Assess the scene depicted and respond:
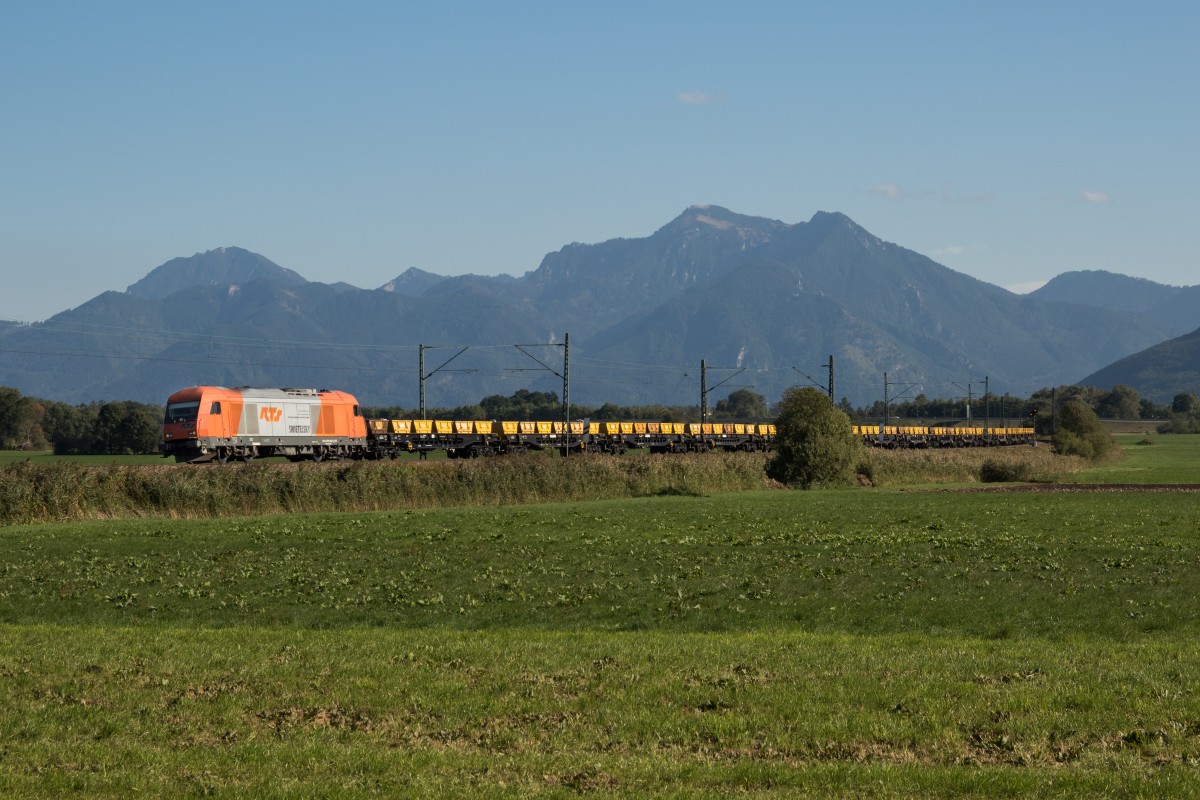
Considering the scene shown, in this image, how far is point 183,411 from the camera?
7062cm

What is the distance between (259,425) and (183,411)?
16.0ft

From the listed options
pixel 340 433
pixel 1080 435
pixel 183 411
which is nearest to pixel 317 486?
pixel 183 411

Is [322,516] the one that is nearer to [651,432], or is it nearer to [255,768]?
[255,768]

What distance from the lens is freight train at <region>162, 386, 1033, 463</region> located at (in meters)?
70.8

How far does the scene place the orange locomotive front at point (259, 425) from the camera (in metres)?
70.1

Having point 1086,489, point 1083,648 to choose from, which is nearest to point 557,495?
→ point 1086,489

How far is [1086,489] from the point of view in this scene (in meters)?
65.6

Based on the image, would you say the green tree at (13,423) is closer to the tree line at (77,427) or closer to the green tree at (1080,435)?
the tree line at (77,427)

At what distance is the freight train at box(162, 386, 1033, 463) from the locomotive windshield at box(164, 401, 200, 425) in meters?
0.06

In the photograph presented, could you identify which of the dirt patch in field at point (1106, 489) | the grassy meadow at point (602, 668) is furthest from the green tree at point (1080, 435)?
the grassy meadow at point (602, 668)

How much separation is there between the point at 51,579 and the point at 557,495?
3337 centimetres

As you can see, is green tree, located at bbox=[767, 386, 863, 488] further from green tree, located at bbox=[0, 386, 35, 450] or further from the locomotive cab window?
green tree, located at bbox=[0, 386, 35, 450]

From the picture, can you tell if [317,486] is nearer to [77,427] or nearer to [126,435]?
[126,435]

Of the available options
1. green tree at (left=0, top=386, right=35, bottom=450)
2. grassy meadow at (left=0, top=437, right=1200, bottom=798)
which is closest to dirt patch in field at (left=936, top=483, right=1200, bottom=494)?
grassy meadow at (left=0, top=437, right=1200, bottom=798)
